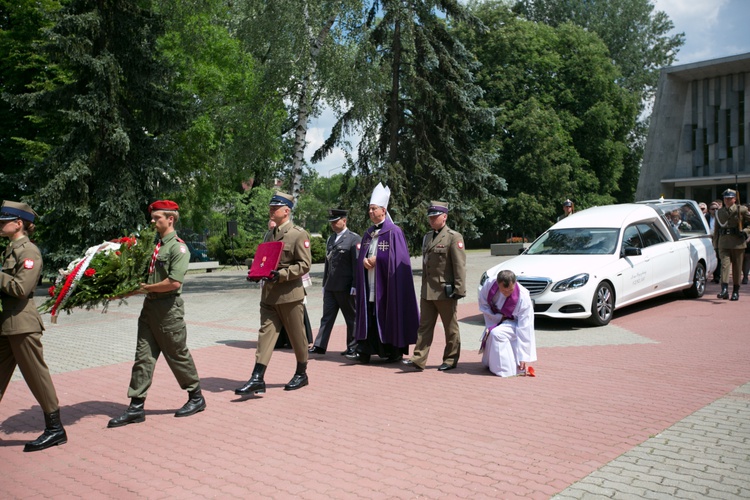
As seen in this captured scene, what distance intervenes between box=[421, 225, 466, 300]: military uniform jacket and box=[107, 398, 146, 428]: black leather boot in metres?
3.66

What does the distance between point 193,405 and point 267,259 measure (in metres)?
1.66

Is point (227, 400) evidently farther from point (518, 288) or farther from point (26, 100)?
point (26, 100)

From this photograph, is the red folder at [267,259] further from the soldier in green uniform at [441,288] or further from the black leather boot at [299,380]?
the soldier in green uniform at [441,288]

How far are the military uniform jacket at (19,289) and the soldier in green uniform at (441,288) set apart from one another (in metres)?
4.49

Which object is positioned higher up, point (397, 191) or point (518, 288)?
point (397, 191)

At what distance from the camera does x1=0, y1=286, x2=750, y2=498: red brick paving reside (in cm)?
482

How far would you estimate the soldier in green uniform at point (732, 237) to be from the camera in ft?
45.8

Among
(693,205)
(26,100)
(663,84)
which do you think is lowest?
(693,205)

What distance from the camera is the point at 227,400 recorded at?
7273 millimetres

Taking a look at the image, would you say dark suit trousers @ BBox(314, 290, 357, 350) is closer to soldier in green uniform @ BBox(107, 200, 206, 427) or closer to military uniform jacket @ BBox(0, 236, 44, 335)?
soldier in green uniform @ BBox(107, 200, 206, 427)

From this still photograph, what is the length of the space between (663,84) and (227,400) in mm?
34673

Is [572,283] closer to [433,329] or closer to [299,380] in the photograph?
[433,329]

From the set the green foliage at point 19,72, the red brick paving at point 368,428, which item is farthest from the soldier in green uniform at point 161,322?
the green foliage at point 19,72

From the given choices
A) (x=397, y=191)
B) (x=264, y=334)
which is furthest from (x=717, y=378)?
(x=397, y=191)
